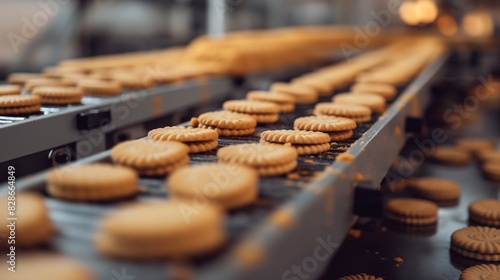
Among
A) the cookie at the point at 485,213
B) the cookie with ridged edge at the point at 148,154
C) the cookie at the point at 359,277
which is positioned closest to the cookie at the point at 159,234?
the cookie with ridged edge at the point at 148,154

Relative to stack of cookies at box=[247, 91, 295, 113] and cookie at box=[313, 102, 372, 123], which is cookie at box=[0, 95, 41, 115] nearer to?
stack of cookies at box=[247, 91, 295, 113]

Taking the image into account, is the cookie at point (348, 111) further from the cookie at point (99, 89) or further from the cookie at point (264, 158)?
the cookie at point (99, 89)

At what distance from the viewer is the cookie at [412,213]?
224cm

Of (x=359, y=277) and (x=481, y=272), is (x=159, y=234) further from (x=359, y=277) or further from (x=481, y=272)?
(x=481, y=272)

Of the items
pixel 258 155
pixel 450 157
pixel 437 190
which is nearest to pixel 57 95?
pixel 258 155

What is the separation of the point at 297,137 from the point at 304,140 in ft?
0.07

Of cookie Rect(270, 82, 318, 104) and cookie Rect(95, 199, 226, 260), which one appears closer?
cookie Rect(95, 199, 226, 260)

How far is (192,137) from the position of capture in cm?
155

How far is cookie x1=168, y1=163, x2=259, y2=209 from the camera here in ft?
3.49

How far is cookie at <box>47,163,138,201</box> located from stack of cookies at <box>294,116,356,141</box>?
74 centimetres

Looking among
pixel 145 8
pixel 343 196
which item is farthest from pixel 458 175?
pixel 145 8

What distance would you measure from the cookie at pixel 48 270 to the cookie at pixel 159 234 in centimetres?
6

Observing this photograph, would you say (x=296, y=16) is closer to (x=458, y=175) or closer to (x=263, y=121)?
(x=458, y=175)

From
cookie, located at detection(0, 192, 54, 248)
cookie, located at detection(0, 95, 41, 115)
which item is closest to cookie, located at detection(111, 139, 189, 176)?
cookie, located at detection(0, 192, 54, 248)
